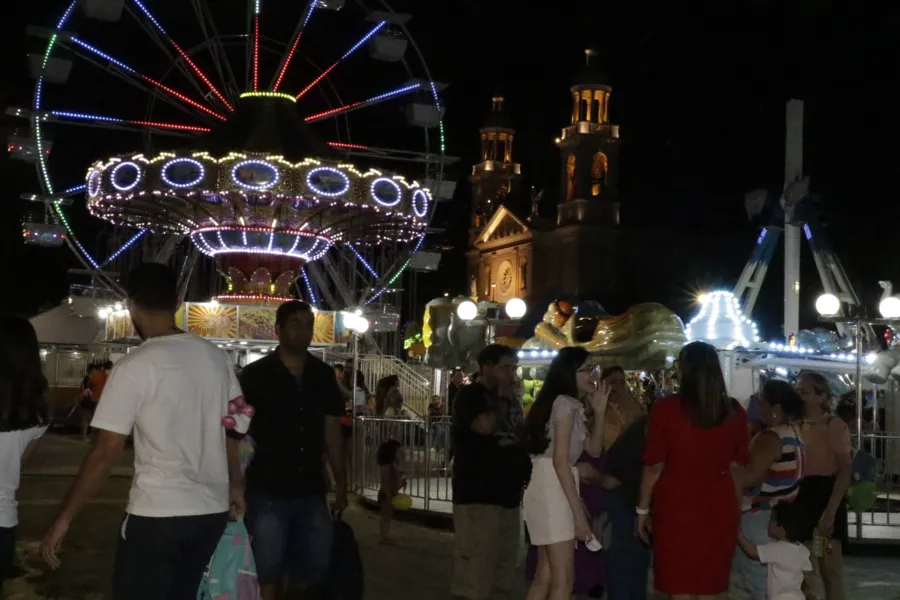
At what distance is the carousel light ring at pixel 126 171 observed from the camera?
66.2ft

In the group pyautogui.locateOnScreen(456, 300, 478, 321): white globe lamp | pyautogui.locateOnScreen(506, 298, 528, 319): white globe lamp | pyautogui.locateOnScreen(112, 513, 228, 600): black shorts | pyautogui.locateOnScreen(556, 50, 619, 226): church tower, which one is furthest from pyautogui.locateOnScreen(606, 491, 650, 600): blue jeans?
pyautogui.locateOnScreen(556, 50, 619, 226): church tower

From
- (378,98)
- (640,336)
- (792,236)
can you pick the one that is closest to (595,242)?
(792,236)

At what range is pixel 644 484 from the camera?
5.57m

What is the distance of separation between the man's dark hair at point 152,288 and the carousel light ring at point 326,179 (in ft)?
52.1

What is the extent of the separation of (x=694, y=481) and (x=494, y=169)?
63098 millimetres

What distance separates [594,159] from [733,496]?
54063 mm

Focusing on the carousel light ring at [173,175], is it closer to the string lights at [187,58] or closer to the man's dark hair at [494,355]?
the string lights at [187,58]

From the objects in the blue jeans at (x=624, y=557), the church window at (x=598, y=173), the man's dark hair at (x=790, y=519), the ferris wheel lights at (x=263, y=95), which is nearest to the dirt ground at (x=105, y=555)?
the blue jeans at (x=624, y=557)

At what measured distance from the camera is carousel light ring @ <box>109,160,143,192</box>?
20188 millimetres

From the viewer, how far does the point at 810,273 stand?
56.1 m

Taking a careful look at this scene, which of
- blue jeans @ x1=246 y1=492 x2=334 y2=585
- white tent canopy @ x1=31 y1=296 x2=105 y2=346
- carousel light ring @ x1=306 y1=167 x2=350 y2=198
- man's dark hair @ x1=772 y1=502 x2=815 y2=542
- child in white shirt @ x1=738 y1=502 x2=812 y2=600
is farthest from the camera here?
white tent canopy @ x1=31 y1=296 x2=105 y2=346

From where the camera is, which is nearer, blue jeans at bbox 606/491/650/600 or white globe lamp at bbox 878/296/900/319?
blue jeans at bbox 606/491/650/600

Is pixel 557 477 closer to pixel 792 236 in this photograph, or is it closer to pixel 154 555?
pixel 154 555

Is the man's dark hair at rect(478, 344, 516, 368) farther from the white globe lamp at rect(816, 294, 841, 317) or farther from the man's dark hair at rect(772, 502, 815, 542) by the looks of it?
the white globe lamp at rect(816, 294, 841, 317)
